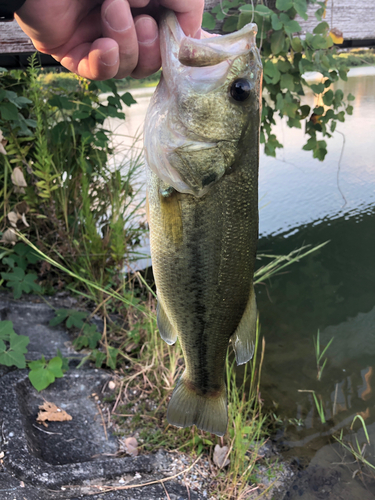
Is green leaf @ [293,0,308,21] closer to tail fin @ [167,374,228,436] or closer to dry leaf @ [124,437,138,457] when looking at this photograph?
tail fin @ [167,374,228,436]

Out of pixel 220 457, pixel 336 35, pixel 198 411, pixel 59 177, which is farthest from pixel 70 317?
pixel 336 35

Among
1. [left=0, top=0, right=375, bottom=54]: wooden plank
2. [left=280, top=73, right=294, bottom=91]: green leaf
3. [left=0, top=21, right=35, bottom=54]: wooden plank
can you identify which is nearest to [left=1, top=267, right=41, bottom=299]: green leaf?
[left=0, top=21, right=35, bottom=54]: wooden plank

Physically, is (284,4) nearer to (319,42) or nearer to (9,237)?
(319,42)

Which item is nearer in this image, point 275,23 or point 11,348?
point 11,348

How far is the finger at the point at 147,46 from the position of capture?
3.93ft

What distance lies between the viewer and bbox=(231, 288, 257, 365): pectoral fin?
1397 millimetres

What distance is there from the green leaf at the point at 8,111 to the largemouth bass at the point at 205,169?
2.05m

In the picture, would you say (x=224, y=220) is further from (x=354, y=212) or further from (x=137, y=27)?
(x=354, y=212)

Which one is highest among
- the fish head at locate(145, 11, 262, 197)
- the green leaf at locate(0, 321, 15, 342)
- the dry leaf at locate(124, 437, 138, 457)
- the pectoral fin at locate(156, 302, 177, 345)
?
the fish head at locate(145, 11, 262, 197)

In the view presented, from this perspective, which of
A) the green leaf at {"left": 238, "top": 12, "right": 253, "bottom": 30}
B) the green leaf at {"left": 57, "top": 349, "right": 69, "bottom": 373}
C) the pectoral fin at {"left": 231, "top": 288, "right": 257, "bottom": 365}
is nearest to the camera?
the pectoral fin at {"left": 231, "top": 288, "right": 257, "bottom": 365}

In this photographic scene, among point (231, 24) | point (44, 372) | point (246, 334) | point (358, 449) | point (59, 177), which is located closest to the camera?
point (246, 334)

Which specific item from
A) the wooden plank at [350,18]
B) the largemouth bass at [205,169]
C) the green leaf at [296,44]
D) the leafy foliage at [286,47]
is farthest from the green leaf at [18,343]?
the wooden plank at [350,18]

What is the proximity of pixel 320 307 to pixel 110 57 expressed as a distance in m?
3.34

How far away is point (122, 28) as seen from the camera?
1.13m
